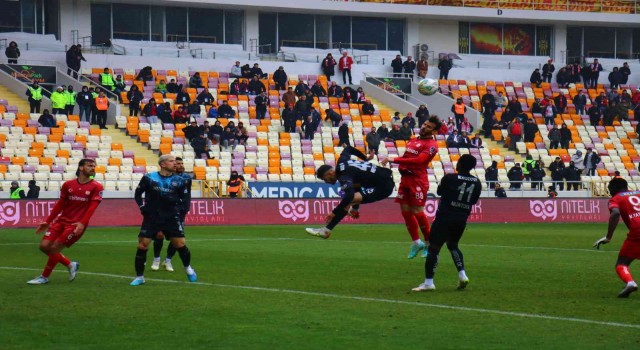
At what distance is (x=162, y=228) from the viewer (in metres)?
15.9

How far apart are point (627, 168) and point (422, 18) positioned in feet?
51.7

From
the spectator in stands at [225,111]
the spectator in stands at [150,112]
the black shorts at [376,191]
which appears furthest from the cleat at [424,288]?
the spectator in stands at [225,111]

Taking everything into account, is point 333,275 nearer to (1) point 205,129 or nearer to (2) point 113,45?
(1) point 205,129

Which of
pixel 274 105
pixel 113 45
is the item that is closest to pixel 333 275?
pixel 274 105

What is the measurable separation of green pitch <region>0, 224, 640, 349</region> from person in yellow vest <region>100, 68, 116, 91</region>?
81.1ft

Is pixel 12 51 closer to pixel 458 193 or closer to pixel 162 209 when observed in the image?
pixel 162 209

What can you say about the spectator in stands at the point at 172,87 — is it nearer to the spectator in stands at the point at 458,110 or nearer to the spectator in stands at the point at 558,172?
the spectator in stands at the point at 458,110

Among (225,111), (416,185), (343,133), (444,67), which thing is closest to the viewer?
(416,185)

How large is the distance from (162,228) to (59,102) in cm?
3008

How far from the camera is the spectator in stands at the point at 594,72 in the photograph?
58188 millimetres

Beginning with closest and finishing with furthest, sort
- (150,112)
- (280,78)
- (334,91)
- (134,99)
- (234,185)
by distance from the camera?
(234,185)
(150,112)
(134,99)
(280,78)
(334,91)

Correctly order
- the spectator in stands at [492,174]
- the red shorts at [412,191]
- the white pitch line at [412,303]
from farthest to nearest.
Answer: the spectator in stands at [492,174] → the red shorts at [412,191] → the white pitch line at [412,303]

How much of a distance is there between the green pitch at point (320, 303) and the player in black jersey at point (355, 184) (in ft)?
3.11

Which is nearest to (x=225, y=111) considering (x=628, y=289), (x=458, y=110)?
(x=458, y=110)
